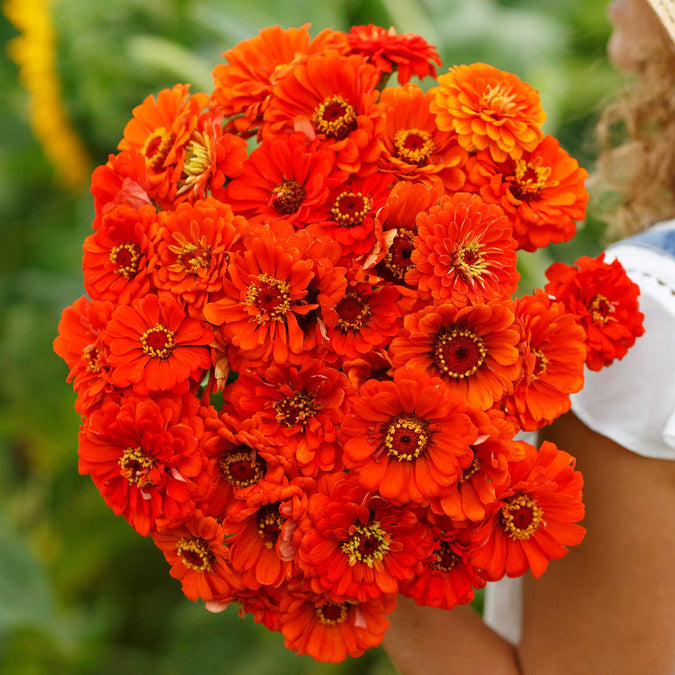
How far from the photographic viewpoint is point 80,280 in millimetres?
1402

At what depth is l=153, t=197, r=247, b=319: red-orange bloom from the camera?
45 cm

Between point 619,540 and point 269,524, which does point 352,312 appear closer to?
point 269,524

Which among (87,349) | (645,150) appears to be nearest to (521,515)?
(87,349)

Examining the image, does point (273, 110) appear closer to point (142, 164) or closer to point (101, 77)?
point (142, 164)

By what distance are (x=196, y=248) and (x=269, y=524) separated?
0.19 metres

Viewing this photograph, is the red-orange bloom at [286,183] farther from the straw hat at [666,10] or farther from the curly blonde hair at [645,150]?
the curly blonde hair at [645,150]

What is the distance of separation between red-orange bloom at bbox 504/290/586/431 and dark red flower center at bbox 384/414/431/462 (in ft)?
0.21

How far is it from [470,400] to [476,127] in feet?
0.61

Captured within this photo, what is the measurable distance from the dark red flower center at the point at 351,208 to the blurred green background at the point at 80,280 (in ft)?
2.48

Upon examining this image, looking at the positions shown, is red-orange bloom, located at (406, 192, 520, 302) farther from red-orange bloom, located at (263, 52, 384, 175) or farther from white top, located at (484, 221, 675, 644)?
white top, located at (484, 221, 675, 644)

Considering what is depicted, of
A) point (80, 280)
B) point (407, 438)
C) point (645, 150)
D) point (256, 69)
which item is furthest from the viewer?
point (80, 280)

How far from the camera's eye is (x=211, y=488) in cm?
45

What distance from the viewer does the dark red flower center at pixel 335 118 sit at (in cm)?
49

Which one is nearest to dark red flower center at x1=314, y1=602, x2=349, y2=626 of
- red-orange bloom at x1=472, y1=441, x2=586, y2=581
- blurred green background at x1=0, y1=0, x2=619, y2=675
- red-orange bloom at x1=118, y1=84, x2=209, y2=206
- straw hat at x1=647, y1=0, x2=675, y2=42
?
red-orange bloom at x1=472, y1=441, x2=586, y2=581
